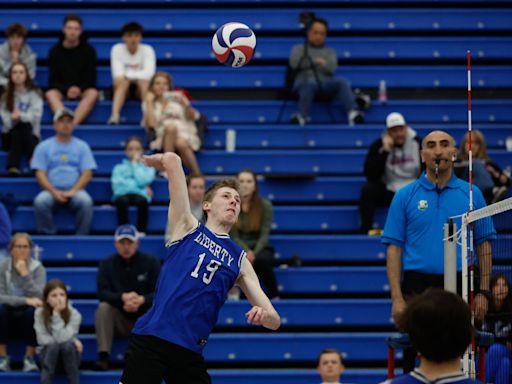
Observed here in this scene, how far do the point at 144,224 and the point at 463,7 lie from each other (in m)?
7.25

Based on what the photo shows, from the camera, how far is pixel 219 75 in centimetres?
1712

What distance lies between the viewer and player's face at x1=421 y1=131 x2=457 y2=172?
8.97 m

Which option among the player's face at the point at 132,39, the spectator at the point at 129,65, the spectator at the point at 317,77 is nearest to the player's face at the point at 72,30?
the spectator at the point at 129,65

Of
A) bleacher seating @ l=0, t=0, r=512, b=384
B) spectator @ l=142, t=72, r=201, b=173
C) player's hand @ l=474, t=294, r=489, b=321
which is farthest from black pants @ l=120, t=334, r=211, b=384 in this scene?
spectator @ l=142, t=72, r=201, b=173

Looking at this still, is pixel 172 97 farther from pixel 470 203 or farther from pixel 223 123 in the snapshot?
pixel 470 203

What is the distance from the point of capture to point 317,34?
1623 centimetres

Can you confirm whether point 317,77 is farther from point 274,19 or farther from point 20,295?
point 20,295

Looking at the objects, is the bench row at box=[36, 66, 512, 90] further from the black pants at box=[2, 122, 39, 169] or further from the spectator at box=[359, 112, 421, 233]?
the spectator at box=[359, 112, 421, 233]

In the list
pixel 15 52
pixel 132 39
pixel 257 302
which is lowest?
pixel 257 302

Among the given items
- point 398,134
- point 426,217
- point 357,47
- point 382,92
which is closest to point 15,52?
point 357,47

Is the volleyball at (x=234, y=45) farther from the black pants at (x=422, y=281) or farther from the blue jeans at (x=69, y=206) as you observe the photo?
the blue jeans at (x=69, y=206)

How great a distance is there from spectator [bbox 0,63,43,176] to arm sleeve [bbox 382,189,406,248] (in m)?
7.38

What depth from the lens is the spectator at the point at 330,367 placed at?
11555 millimetres

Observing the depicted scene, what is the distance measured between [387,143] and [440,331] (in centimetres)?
971
